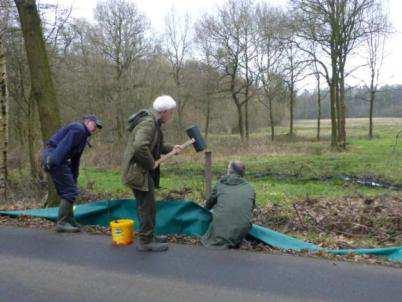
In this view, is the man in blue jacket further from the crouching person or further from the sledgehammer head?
the crouching person

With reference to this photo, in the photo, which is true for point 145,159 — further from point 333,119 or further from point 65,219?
point 333,119

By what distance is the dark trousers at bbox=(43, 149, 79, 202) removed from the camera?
26.2ft

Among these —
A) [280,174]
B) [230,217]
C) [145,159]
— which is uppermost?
[145,159]

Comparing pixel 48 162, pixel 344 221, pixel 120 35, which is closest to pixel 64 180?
pixel 48 162

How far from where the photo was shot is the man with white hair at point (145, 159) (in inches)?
258

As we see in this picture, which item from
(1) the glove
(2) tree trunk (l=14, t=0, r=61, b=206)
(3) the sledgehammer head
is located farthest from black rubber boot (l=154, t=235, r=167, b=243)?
(2) tree trunk (l=14, t=0, r=61, b=206)

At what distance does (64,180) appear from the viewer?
26.3 ft

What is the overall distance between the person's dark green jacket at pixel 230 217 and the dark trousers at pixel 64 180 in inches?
91.6

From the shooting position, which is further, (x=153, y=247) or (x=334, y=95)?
(x=334, y=95)

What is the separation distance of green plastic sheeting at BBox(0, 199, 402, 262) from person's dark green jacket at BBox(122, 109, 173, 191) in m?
1.25

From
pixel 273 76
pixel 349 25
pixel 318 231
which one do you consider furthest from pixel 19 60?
pixel 273 76

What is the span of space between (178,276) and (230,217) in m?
1.39

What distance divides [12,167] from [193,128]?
1557cm

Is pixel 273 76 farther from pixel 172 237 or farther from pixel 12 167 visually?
pixel 172 237
